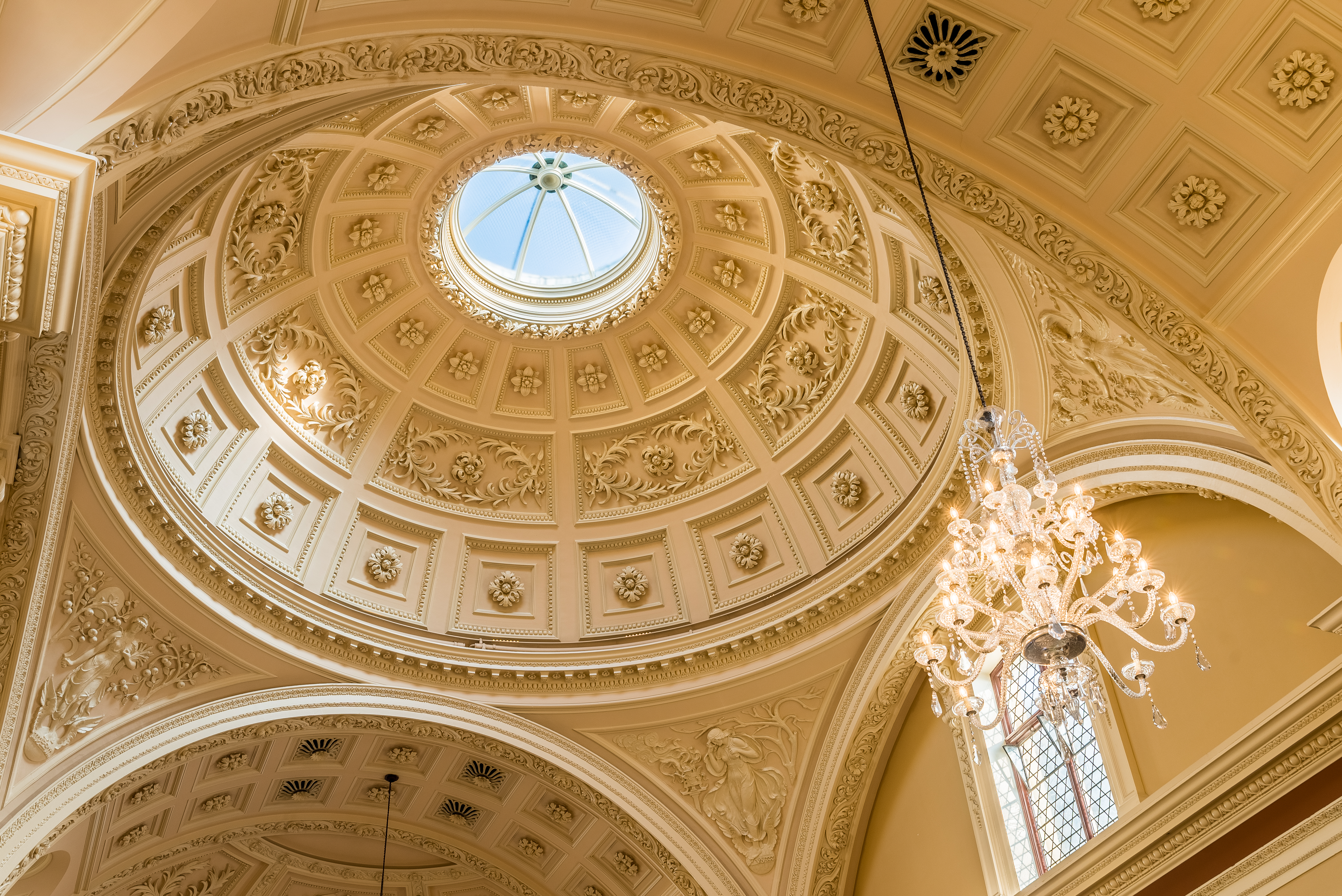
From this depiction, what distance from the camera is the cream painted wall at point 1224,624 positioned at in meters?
9.05

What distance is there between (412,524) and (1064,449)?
8961 millimetres

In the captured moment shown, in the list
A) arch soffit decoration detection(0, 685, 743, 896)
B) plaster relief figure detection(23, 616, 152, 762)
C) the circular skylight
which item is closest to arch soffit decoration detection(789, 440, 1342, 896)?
arch soffit decoration detection(0, 685, 743, 896)

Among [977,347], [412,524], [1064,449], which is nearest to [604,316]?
[412,524]

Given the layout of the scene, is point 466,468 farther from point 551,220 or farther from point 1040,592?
point 1040,592

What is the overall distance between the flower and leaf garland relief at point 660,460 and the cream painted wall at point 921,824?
4.39 m

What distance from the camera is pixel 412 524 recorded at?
51.6 feet

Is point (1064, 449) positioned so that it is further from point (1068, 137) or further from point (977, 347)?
point (1068, 137)

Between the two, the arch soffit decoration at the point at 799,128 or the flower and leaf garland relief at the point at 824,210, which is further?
the flower and leaf garland relief at the point at 824,210

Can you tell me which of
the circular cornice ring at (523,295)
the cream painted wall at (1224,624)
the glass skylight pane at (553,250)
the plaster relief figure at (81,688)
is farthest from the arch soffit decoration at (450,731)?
the glass skylight pane at (553,250)

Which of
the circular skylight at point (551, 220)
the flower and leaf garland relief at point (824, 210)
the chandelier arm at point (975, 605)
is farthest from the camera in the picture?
the circular skylight at point (551, 220)

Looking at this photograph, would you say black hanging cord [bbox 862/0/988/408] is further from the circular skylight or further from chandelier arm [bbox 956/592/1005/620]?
the circular skylight

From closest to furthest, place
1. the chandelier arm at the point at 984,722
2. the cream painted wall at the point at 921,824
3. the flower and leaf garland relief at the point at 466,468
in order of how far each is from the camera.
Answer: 1. the chandelier arm at the point at 984,722
2. the cream painted wall at the point at 921,824
3. the flower and leaf garland relief at the point at 466,468

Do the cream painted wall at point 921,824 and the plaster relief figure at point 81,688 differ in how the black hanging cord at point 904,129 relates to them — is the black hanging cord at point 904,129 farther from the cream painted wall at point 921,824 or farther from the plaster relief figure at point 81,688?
the plaster relief figure at point 81,688

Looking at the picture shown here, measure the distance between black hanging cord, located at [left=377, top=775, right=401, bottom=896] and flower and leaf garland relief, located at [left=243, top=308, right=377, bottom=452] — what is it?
4.67 meters
